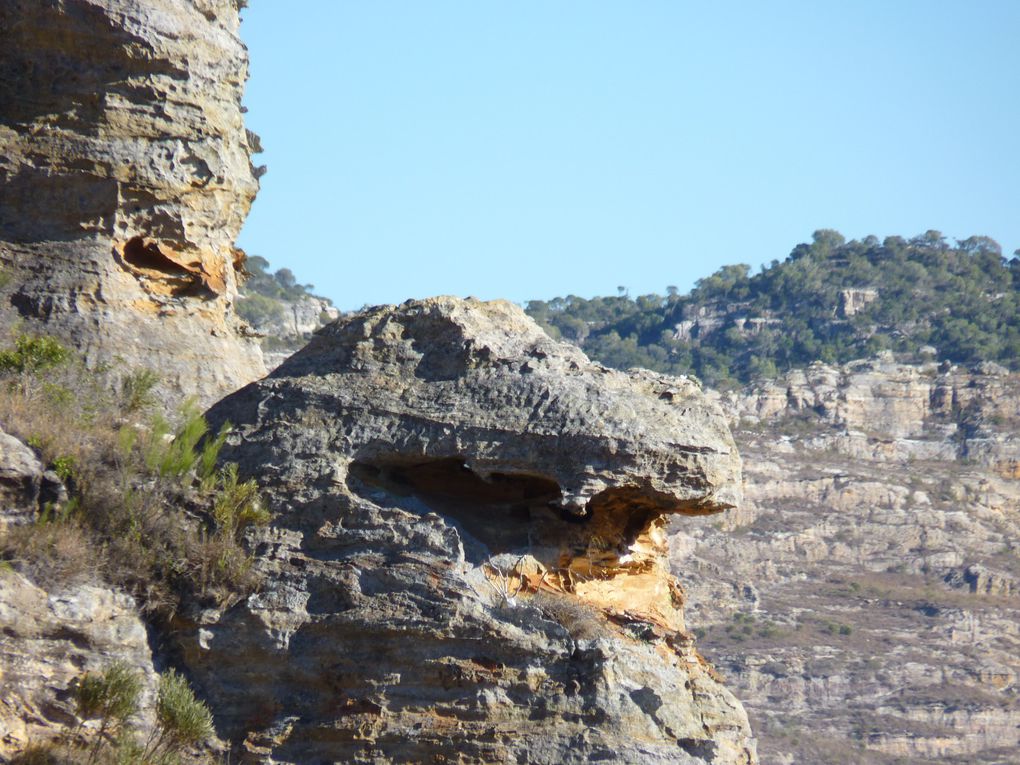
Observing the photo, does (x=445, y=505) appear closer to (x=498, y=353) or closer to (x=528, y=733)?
(x=498, y=353)

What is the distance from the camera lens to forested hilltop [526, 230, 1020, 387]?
94.6 m

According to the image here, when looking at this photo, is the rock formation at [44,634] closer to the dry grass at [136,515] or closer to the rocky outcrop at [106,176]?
the dry grass at [136,515]

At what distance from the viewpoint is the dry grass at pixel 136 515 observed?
1090 cm

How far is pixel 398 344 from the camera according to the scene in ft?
40.4

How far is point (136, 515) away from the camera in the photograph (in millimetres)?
11383

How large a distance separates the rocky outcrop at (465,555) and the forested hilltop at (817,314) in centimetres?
7791

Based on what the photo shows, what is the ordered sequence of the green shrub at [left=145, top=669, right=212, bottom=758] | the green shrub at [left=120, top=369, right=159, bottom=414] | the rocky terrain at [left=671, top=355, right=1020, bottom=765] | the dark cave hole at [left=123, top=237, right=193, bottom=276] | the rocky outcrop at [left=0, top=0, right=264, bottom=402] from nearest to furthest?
the green shrub at [left=145, top=669, right=212, bottom=758] → the green shrub at [left=120, top=369, right=159, bottom=414] → the rocky outcrop at [left=0, top=0, right=264, bottom=402] → the dark cave hole at [left=123, top=237, right=193, bottom=276] → the rocky terrain at [left=671, top=355, right=1020, bottom=765]

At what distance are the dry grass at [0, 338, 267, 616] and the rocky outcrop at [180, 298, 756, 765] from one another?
0.26 meters

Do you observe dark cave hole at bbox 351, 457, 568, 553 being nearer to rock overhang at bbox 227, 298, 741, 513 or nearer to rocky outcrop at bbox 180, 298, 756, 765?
rocky outcrop at bbox 180, 298, 756, 765

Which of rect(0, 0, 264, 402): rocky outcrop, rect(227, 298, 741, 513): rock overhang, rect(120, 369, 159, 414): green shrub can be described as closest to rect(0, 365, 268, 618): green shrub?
rect(227, 298, 741, 513): rock overhang

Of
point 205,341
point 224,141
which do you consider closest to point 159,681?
point 205,341

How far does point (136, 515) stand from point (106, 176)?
395cm

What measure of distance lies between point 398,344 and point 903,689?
2312 inches

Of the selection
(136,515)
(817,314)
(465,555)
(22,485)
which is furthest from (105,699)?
(817,314)
